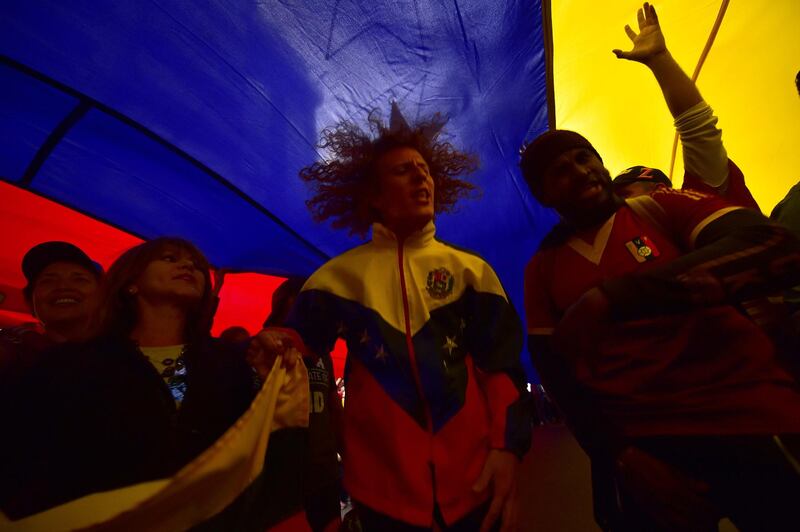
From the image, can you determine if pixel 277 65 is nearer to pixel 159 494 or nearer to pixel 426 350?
pixel 426 350

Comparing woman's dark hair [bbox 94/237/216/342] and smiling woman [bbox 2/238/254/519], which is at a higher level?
woman's dark hair [bbox 94/237/216/342]

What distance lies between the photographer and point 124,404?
1.11 metres

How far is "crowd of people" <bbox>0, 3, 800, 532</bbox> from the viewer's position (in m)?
0.82

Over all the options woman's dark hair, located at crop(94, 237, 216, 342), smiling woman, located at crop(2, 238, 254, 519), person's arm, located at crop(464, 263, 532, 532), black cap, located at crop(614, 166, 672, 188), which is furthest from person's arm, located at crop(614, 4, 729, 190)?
woman's dark hair, located at crop(94, 237, 216, 342)

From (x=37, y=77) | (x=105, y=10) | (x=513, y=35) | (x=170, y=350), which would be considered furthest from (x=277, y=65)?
(x=170, y=350)

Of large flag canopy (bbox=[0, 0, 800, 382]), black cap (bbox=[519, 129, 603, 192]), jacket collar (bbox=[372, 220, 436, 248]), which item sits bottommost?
jacket collar (bbox=[372, 220, 436, 248])

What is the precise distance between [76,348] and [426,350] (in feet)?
3.69

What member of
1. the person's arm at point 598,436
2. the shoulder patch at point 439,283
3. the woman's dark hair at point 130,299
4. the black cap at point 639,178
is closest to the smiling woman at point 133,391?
the woman's dark hair at point 130,299

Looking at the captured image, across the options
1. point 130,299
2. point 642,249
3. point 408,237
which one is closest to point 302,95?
point 408,237

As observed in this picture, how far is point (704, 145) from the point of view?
1.13 meters

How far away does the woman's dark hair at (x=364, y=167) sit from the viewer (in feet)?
5.41

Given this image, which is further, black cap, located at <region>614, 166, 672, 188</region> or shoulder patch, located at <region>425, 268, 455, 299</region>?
black cap, located at <region>614, 166, 672, 188</region>

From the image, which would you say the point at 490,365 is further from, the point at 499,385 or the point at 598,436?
the point at 598,436

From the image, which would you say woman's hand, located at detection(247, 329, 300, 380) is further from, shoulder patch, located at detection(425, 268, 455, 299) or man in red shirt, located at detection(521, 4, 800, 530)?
man in red shirt, located at detection(521, 4, 800, 530)
